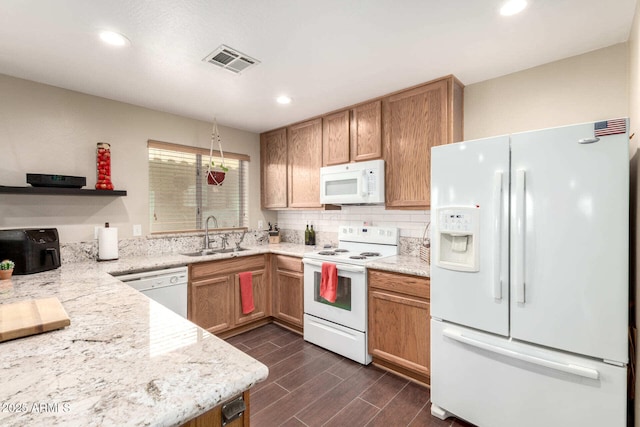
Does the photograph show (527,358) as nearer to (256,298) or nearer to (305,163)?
(256,298)

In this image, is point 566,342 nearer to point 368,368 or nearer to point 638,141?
point 638,141

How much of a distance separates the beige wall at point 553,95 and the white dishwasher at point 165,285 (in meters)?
A: 2.84

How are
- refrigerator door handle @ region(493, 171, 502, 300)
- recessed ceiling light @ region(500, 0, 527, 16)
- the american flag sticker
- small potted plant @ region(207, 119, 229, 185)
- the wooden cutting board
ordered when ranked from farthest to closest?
small potted plant @ region(207, 119, 229, 185), refrigerator door handle @ region(493, 171, 502, 300), recessed ceiling light @ region(500, 0, 527, 16), the american flag sticker, the wooden cutting board

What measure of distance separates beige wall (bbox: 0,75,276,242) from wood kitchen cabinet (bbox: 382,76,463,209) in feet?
7.45

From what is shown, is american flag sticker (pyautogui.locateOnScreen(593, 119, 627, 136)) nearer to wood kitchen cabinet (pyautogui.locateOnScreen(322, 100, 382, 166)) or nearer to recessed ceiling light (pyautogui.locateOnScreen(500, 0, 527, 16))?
recessed ceiling light (pyautogui.locateOnScreen(500, 0, 527, 16))

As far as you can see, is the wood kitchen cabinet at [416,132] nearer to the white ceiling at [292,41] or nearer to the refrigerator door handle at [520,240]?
the white ceiling at [292,41]

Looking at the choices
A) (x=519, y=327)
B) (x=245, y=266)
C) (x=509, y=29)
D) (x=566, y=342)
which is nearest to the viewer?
(x=566, y=342)

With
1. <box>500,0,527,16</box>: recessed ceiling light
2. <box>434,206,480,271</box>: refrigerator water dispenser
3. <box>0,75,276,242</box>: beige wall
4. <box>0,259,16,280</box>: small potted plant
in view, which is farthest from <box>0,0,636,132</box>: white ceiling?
<box>0,259,16,280</box>: small potted plant

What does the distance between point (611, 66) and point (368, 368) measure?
9.16 ft

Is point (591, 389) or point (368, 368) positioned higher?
point (591, 389)

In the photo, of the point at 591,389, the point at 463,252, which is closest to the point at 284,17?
the point at 463,252

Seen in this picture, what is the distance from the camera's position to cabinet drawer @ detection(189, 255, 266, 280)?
278cm

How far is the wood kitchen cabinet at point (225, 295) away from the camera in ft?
9.16

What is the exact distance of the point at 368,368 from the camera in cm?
247
